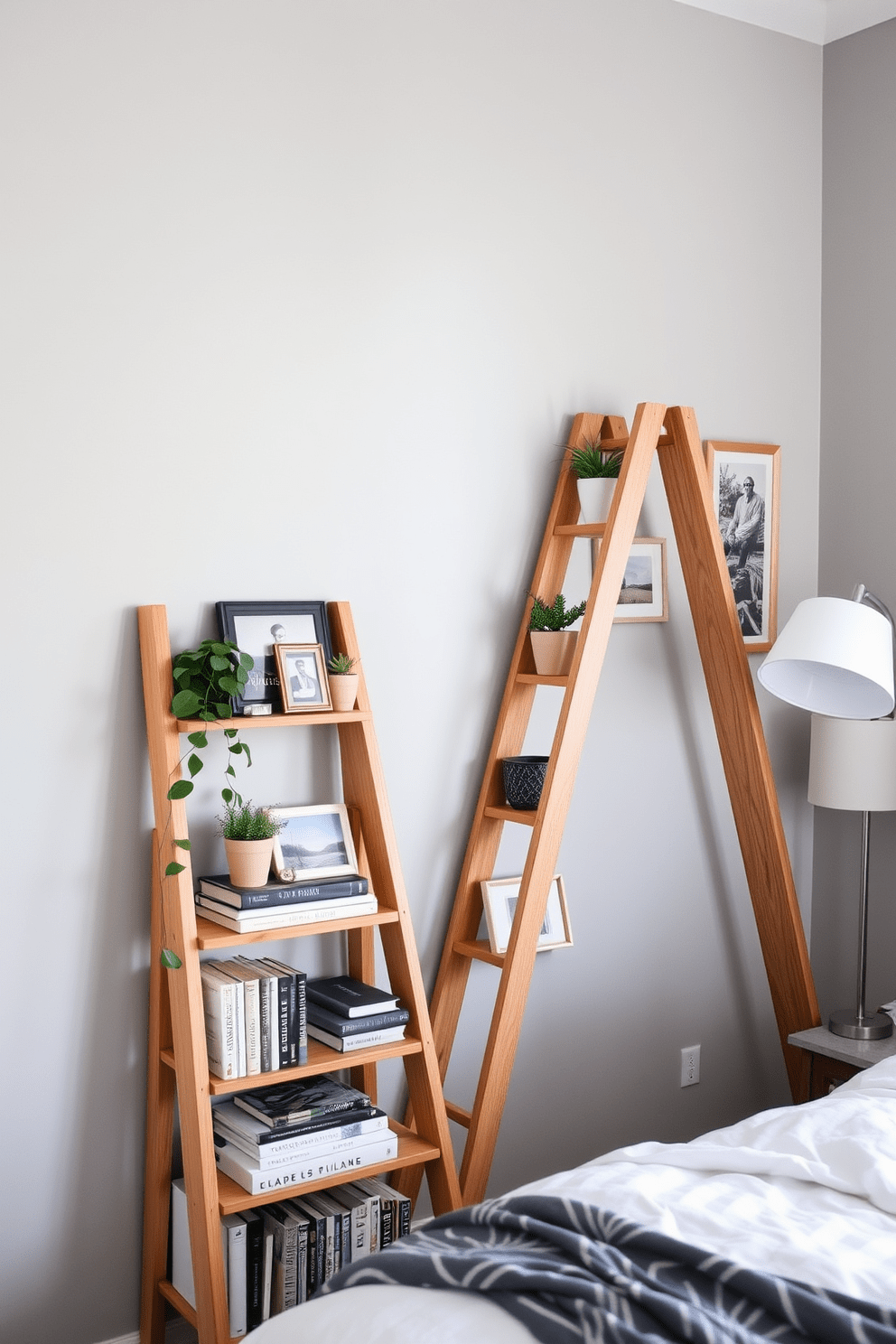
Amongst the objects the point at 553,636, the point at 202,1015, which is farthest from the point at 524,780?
the point at 202,1015

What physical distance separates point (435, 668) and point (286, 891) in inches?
25.4

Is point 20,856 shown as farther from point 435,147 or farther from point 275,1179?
point 435,147

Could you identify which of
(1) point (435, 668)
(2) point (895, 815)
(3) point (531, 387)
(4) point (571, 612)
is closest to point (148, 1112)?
(1) point (435, 668)

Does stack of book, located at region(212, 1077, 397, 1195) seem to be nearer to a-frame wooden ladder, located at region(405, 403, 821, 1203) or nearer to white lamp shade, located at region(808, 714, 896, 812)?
a-frame wooden ladder, located at region(405, 403, 821, 1203)

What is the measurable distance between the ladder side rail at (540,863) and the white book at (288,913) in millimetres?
337

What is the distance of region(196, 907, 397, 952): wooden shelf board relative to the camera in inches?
77.7

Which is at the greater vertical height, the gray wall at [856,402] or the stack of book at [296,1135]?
the gray wall at [856,402]


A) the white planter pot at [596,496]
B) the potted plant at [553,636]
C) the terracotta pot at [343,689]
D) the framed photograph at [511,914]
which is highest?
the white planter pot at [596,496]

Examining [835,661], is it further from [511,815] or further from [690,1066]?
[690,1066]

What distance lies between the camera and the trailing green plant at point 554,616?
2.54 m

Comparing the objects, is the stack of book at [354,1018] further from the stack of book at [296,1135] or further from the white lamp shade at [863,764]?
the white lamp shade at [863,764]

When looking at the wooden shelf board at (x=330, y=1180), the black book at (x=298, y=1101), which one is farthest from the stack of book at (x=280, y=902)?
the wooden shelf board at (x=330, y=1180)

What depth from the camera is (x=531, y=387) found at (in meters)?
2.62

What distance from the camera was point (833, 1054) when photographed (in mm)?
2660
